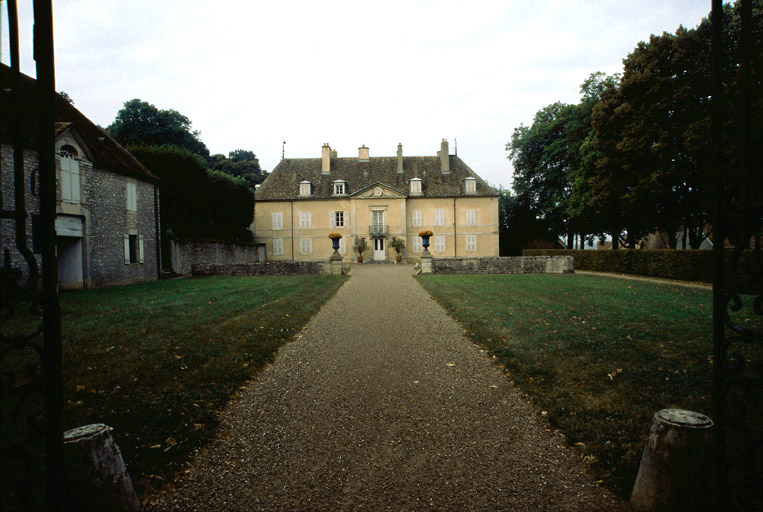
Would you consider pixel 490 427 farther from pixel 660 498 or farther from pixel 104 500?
pixel 104 500

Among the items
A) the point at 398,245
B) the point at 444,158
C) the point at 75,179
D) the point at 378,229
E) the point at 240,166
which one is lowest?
the point at 398,245

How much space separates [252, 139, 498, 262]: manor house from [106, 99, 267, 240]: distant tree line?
3751 millimetres

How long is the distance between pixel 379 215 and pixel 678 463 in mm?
36600

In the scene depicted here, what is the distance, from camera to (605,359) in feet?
18.9

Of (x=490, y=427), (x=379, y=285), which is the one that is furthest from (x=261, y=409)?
(x=379, y=285)

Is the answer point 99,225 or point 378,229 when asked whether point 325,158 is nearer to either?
point 378,229

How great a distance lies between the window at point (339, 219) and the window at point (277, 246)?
16.9 feet

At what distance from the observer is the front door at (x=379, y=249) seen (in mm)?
38594

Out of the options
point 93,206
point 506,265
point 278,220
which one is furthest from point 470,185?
point 93,206

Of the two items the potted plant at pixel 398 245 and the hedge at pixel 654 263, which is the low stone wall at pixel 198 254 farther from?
the hedge at pixel 654 263

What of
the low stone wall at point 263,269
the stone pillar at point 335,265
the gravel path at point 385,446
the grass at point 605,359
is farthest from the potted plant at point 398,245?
the gravel path at point 385,446

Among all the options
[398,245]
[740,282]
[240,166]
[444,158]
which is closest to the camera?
[740,282]

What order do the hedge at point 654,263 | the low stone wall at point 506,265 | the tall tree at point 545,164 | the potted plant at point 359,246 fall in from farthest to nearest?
1. the potted plant at point 359,246
2. the tall tree at point 545,164
3. the low stone wall at point 506,265
4. the hedge at point 654,263

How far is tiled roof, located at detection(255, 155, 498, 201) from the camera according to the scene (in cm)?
3941
